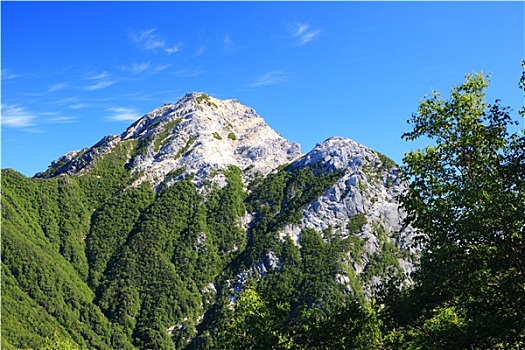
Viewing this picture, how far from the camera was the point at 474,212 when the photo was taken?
20.0 m

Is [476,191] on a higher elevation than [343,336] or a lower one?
higher

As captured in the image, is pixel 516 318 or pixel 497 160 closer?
pixel 516 318

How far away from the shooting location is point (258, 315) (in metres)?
45.2

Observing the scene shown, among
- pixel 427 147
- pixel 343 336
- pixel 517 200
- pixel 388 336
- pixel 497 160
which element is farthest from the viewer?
pixel 388 336

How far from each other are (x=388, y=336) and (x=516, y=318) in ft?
118

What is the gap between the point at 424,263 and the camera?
24.3m

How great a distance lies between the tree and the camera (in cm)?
1991

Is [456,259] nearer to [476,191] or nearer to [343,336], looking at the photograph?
[476,191]

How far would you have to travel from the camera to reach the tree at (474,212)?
1991 cm

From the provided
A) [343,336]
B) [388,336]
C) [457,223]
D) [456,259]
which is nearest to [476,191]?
[457,223]

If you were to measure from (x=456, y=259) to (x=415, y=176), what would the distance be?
15.5 ft

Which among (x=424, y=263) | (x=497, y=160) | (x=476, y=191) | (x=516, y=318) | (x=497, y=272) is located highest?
(x=497, y=160)

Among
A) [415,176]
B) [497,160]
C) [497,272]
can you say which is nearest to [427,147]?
[415,176]

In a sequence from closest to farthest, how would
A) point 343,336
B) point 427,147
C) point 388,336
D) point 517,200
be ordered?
point 517,200 < point 427,147 < point 343,336 < point 388,336
